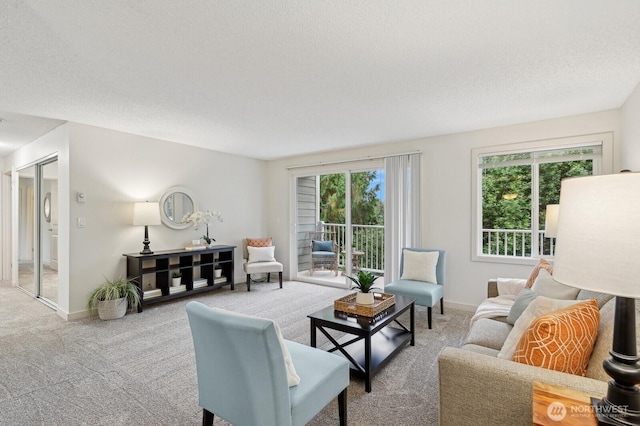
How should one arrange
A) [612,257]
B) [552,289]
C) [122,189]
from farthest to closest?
[122,189] → [552,289] → [612,257]

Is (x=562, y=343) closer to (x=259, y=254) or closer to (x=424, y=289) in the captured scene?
(x=424, y=289)

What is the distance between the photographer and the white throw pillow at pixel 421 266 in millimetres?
3889

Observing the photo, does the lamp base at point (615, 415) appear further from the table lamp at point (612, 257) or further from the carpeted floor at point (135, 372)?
the carpeted floor at point (135, 372)

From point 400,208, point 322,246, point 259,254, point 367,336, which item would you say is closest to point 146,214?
point 259,254

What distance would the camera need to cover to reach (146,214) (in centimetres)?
423

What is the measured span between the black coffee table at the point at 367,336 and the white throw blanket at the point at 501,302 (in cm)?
63

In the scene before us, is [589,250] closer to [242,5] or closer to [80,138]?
[242,5]

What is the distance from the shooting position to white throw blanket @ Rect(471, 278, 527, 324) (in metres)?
2.58

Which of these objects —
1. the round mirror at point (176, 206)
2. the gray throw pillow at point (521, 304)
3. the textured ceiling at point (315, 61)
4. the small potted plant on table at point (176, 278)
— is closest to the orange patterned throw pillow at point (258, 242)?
the round mirror at point (176, 206)

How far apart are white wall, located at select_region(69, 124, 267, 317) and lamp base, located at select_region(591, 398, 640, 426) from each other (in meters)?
4.87

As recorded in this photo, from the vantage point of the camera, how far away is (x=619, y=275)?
882mm

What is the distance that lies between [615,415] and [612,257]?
0.51 m

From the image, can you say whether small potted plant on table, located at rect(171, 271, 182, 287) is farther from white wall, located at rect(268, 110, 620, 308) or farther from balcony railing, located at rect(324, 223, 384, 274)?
white wall, located at rect(268, 110, 620, 308)

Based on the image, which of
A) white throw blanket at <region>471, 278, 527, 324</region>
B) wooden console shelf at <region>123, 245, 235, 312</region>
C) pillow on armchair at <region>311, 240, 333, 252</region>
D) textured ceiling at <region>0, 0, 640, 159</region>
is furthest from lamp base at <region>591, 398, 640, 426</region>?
pillow on armchair at <region>311, 240, 333, 252</region>
